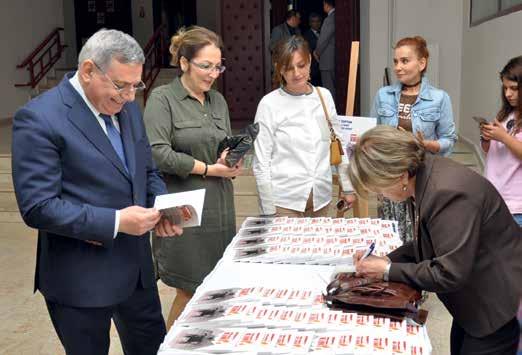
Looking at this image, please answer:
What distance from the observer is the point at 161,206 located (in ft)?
5.99

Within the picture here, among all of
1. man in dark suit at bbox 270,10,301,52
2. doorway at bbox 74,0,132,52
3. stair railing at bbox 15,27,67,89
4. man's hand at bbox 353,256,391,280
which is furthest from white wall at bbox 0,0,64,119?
man's hand at bbox 353,256,391,280

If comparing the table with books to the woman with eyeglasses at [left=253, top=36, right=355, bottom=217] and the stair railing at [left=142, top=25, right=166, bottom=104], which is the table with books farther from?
the stair railing at [left=142, top=25, right=166, bottom=104]

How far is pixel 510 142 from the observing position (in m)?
2.92

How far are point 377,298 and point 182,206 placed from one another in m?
0.64

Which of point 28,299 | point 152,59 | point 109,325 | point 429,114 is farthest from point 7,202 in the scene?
point 152,59

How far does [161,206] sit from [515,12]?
4234 millimetres

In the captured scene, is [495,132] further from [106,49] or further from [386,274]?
[106,49]

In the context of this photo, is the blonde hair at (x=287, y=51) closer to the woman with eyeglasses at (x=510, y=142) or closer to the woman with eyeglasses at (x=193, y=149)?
the woman with eyeglasses at (x=193, y=149)

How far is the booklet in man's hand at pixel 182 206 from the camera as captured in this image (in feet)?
6.05

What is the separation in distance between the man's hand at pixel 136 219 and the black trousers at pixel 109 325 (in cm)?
29

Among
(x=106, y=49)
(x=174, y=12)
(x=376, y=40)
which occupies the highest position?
(x=174, y=12)

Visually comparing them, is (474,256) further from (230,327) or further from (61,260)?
(61,260)

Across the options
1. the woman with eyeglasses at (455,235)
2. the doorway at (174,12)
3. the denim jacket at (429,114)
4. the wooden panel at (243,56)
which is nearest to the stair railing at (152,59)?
the wooden panel at (243,56)

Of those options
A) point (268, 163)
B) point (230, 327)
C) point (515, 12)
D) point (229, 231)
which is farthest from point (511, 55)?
point (230, 327)
